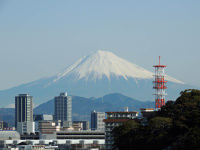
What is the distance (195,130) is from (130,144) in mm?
23587

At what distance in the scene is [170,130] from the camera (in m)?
131

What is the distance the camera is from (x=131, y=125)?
497 ft

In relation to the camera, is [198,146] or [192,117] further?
[192,117]

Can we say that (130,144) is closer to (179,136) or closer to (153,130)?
(153,130)

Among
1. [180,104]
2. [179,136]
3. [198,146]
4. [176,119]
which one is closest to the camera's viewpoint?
[198,146]

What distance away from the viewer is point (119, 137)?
5945 inches

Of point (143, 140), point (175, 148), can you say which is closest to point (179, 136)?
point (175, 148)

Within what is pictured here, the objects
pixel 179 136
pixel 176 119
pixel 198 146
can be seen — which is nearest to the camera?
pixel 198 146

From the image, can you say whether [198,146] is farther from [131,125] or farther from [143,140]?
[131,125]

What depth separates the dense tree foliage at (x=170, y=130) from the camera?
120688 mm

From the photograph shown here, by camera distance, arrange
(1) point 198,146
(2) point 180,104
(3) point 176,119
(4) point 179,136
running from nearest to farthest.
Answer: (1) point 198,146 < (4) point 179,136 < (3) point 176,119 < (2) point 180,104

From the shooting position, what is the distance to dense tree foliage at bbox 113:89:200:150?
121m

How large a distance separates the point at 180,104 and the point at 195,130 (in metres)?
23.6

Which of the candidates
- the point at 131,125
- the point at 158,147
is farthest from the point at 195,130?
the point at 131,125
